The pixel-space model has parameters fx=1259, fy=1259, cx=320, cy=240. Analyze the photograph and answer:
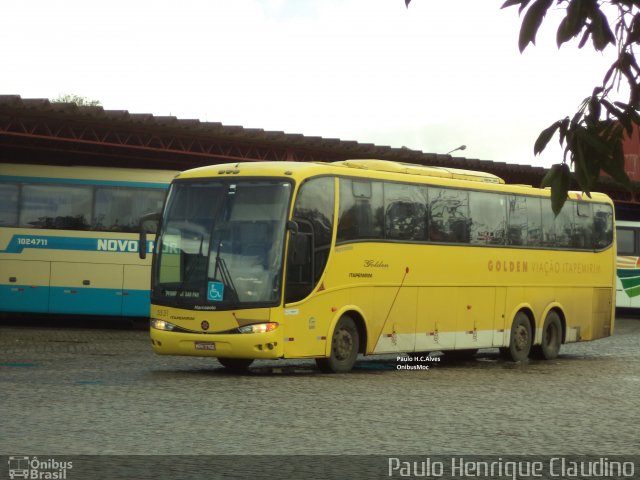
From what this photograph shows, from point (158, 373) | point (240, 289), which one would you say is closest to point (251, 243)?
point (240, 289)

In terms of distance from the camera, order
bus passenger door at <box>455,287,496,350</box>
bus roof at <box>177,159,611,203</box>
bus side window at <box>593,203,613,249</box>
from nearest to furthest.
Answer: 1. bus roof at <box>177,159,611,203</box>
2. bus passenger door at <box>455,287,496,350</box>
3. bus side window at <box>593,203,613,249</box>

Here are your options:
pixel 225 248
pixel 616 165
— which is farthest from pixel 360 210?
pixel 616 165

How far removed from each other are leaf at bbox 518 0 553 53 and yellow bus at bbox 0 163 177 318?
85.5 feet

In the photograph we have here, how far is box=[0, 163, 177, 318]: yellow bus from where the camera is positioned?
29688 mm

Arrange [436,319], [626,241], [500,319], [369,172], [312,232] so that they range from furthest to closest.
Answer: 1. [626,241]
2. [500,319]
3. [436,319]
4. [369,172]
5. [312,232]

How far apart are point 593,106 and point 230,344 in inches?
502

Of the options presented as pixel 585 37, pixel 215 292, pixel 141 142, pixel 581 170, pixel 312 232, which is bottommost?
pixel 215 292

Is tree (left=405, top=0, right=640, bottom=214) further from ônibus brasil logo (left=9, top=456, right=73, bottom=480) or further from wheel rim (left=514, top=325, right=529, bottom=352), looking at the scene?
wheel rim (left=514, top=325, right=529, bottom=352)

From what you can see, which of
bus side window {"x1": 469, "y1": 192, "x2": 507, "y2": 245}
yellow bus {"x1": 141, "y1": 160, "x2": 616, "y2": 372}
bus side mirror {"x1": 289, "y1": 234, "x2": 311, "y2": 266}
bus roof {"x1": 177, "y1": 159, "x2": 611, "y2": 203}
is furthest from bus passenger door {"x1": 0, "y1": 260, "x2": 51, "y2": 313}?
bus side mirror {"x1": 289, "y1": 234, "x2": 311, "y2": 266}

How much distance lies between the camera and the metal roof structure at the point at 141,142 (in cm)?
3266

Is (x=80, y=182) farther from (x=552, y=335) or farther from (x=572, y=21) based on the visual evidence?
(x=572, y=21)

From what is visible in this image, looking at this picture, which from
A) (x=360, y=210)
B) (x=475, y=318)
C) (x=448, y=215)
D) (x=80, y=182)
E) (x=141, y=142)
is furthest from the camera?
(x=141, y=142)

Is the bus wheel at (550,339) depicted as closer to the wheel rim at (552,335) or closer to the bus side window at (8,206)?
the wheel rim at (552,335)

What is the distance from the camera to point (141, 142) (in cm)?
3641
